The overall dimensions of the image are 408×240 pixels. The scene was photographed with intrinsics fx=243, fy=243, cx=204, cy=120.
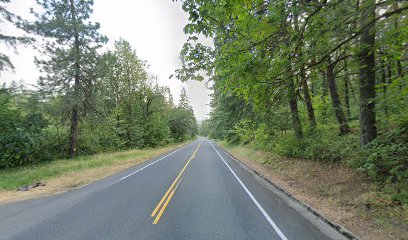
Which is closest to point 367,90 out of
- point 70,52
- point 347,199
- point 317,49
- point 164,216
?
point 317,49

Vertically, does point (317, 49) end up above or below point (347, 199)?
above

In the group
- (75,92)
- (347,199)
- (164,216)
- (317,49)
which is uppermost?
(75,92)

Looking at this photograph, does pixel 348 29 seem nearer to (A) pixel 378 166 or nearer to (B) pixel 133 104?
(A) pixel 378 166

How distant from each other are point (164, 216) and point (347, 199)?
17.3ft

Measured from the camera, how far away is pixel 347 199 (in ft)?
23.2

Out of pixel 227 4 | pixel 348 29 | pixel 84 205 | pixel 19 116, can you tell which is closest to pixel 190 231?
pixel 84 205

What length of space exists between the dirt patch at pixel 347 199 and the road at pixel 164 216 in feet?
1.93

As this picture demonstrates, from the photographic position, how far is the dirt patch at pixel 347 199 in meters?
5.19

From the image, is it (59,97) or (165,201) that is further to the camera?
(59,97)

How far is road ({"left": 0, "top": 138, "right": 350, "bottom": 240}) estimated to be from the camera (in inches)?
201

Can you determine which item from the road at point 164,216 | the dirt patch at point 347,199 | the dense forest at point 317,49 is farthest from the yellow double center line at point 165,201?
the dirt patch at point 347,199

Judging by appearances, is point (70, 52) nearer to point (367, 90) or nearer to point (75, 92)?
point (75, 92)

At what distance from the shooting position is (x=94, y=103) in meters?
22.4

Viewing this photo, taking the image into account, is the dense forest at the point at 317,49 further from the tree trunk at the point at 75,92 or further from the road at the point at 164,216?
the tree trunk at the point at 75,92
